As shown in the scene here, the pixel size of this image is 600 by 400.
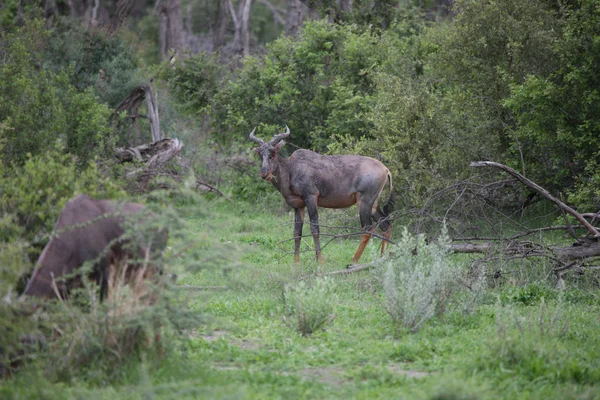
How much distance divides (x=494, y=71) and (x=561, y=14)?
1.84m

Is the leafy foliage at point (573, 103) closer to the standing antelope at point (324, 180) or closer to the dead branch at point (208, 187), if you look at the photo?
the standing antelope at point (324, 180)

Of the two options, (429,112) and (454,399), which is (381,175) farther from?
(454,399)

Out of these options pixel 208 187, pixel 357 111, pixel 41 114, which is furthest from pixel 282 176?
pixel 208 187

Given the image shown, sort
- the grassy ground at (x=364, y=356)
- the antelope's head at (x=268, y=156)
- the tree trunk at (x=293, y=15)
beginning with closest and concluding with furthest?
1. the grassy ground at (x=364, y=356)
2. the antelope's head at (x=268, y=156)
3. the tree trunk at (x=293, y=15)

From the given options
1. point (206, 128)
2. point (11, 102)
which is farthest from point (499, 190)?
point (206, 128)

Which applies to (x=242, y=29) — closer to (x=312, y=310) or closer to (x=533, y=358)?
(x=312, y=310)

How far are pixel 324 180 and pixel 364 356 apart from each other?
6687 millimetres

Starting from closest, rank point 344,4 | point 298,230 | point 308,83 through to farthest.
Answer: point 298,230 < point 308,83 < point 344,4

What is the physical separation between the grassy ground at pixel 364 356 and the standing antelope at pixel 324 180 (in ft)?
13.2

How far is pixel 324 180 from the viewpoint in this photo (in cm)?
1399

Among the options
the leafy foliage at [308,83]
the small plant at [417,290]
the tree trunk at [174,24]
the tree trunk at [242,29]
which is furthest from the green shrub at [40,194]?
the tree trunk at [242,29]

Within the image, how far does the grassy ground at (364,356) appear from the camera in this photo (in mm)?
6398

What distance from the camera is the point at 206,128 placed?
26906 millimetres

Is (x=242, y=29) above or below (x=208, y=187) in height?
above
